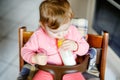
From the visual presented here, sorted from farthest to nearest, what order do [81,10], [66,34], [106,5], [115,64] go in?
[81,10]
[106,5]
[115,64]
[66,34]

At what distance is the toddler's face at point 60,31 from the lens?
0.92m

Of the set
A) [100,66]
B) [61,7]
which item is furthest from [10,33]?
[61,7]

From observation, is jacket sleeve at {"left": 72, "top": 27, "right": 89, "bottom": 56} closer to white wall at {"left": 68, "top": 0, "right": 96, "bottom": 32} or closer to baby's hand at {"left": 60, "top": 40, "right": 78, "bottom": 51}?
baby's hand at {"left": 60, "top": 40, "right": 78, "bottom": 51}

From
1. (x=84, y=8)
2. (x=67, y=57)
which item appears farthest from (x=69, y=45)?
(x=84, y=8)

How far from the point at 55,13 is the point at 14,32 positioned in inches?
53.3

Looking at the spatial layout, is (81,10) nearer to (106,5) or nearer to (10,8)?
(106,5)

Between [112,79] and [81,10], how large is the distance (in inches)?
29.0

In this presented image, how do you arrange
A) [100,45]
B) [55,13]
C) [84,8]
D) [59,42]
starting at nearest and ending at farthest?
[55,13] → [59,42] → [100,45] → [84,8]

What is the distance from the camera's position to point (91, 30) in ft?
7.08

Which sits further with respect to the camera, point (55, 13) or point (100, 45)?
point (100, 45)

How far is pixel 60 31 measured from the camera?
93 cm

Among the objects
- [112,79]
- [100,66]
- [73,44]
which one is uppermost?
[73,44]

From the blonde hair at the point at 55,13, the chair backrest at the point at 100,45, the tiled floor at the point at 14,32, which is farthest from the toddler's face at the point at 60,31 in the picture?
the tiled floor at the point at 14,32

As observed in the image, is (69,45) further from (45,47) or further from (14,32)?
(14,32)
